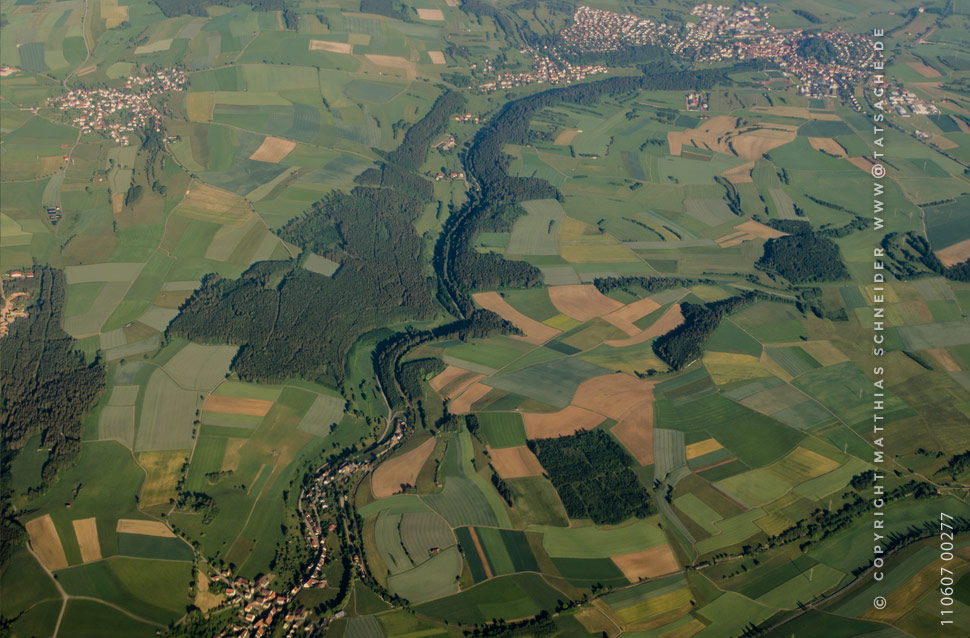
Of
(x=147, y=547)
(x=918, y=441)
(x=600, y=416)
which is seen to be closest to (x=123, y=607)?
(x=147, y=547)

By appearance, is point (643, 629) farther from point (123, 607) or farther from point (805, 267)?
point (805, 267)

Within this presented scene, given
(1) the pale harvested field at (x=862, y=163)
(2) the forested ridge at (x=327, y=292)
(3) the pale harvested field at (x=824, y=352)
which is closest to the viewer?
(3) the pale harvested field at (x=824, y=352)

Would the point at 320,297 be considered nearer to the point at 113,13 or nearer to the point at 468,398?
the point at 468,398

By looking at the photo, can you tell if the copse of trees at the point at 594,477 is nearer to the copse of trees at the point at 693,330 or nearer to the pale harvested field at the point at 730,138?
the copse of trees at the point at 693,330

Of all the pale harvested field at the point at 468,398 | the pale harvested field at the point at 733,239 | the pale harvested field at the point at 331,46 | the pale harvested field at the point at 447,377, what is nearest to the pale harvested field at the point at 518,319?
the pale harvested field at the point at 447,377

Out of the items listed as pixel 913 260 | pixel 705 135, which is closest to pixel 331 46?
pixel 705 135

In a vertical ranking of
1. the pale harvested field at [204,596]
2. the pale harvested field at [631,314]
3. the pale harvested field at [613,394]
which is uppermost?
the pale harvested field at [631,314]

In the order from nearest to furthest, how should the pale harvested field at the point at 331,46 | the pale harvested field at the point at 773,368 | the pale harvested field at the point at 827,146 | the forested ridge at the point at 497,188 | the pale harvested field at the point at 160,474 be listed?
the pale harvested field at the point at 160,474, the pale harvested field at the point at 773,368, the forested ridge at the point at 497,188, the pale harvested field at the point at 827,146, the pale harvested field at the point at 331,46
